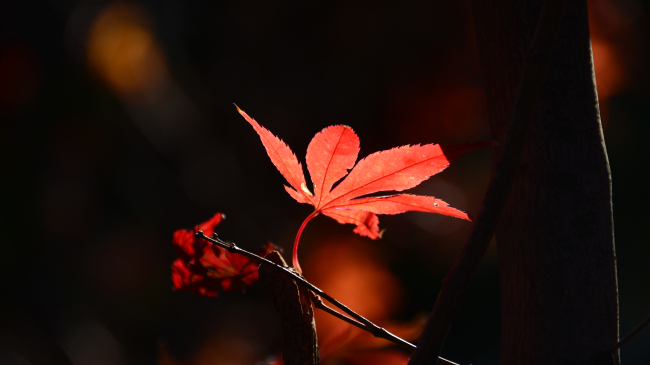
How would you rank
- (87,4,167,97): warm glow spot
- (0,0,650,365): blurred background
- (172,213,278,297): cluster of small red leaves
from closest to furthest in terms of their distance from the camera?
1. (172,213,278,297): cluster of small red leaves
2. (0,0,650,365): blurred background
3. (87,4,167,97): warm glow spot

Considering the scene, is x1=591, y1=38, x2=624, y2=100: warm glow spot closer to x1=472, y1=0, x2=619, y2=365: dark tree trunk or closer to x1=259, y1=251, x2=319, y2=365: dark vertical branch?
x1=472, y1=0, x2=619, y2=365: dark tree trunk

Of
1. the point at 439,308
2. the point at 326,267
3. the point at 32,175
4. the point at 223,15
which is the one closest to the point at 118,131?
the point at 32,175

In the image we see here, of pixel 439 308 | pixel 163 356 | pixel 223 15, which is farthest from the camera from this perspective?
pixel 223 15

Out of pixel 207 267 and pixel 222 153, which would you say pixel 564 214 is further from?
pixel 222 153

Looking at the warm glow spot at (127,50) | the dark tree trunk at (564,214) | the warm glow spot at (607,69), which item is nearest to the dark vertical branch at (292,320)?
the dark tree trunk at (564,214)

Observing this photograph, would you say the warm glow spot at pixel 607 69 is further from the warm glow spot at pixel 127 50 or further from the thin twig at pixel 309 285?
the warm glow spot at pixel 127 50

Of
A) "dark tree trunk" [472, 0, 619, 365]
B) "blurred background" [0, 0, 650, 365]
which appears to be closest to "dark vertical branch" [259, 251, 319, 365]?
"dark tree trunk" [472, 0, 619, 365]

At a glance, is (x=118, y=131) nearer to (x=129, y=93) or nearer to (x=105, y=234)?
(x=129, y=93)
